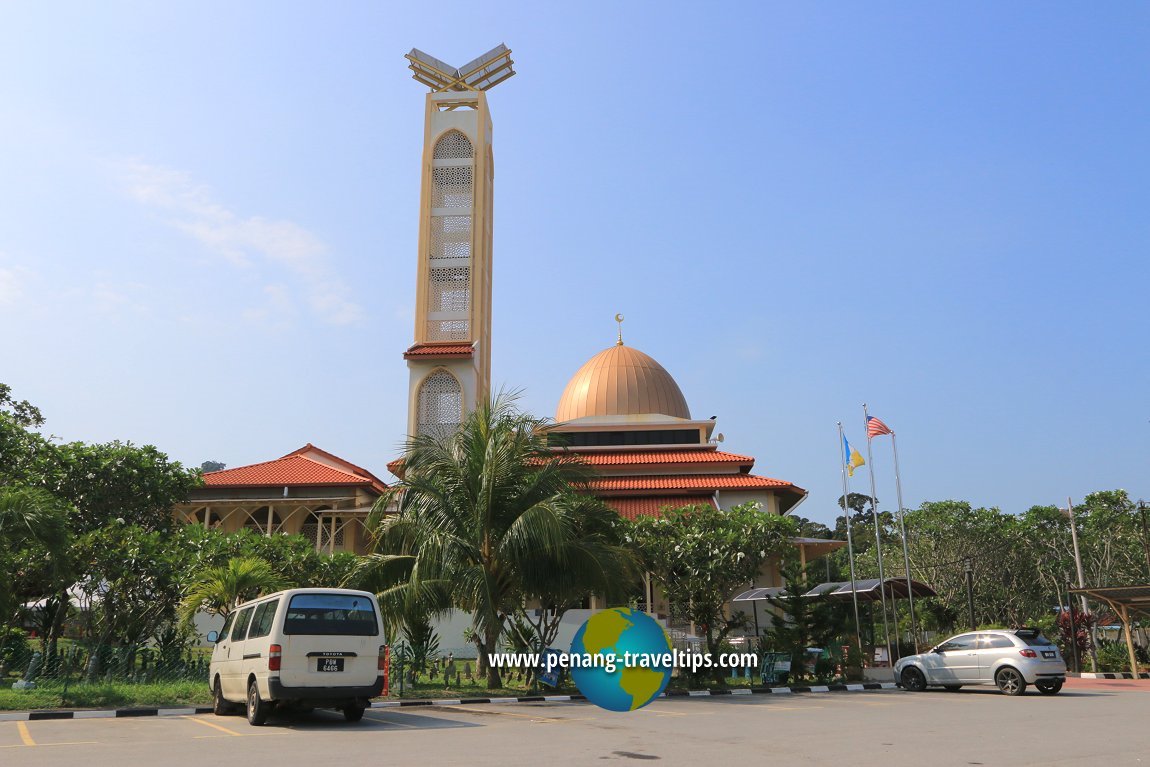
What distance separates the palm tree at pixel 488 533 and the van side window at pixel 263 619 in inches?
205

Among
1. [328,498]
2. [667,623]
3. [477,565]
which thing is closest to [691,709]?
[477,565]

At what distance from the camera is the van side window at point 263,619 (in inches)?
454

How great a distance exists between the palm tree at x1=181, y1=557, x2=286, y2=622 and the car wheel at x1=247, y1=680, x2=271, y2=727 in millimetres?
6877

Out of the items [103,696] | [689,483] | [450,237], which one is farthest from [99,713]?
[450,237]

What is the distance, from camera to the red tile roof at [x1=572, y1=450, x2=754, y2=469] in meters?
37.7

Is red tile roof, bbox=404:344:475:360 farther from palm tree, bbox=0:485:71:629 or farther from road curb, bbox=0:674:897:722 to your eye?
road curb, bbox=0:674:897:722

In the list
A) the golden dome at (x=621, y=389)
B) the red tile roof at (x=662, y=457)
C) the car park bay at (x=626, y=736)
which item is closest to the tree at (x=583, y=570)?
the car park bay at (x=626, y=736)

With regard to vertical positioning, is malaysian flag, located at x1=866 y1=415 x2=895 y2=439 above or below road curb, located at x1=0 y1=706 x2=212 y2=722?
above

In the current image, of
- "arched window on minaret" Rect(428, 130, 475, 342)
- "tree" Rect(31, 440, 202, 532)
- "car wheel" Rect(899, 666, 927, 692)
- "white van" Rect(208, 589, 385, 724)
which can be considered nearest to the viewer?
"white van" Rect(208, 589, 385, 724)

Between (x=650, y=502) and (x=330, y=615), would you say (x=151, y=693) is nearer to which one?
(x=330, y=615)

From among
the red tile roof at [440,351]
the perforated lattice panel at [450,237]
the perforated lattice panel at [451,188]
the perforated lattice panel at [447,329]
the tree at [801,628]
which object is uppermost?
the perforated lattice panel at [451,188]

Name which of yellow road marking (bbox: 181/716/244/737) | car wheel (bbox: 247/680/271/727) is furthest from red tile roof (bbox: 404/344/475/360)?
car wheel (bbox: 247/680/271/727)

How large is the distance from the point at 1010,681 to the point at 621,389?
27.3 metres

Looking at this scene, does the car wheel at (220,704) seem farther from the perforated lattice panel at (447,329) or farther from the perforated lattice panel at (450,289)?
the perforated lattice panel at (450,289)
